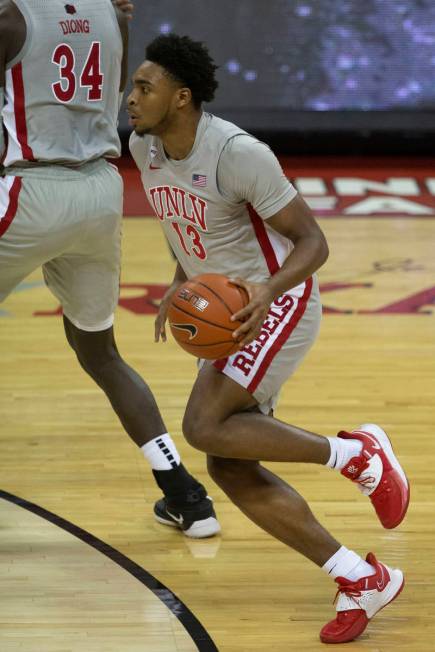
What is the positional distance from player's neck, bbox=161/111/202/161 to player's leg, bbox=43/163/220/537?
427mm

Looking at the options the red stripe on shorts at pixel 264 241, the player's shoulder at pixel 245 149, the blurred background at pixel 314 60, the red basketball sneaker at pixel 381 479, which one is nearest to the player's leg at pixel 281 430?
the red basketball sneaker at pixel 381 479

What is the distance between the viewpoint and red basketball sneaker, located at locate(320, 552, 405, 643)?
11.3 feet

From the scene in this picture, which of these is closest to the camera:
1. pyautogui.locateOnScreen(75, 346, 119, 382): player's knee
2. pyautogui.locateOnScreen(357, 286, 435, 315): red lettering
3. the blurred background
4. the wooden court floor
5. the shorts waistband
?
the wooden court floor

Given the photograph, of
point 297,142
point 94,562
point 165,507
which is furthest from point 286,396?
point 297,142

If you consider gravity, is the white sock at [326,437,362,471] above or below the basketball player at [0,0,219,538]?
below

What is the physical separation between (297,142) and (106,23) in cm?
743

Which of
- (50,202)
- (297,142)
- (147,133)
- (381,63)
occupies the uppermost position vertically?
(147,133)

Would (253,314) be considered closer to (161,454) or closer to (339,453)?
(339,453)


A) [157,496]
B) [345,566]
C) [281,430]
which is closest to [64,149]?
[281,430]

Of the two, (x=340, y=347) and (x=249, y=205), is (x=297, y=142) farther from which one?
(x=249, y=205)

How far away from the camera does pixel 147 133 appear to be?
3.65 metres

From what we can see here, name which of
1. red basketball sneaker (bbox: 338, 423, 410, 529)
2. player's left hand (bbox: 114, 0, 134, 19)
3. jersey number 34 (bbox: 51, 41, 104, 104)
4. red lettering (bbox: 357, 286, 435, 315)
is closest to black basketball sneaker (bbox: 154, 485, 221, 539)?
red basketball sneaker (bbox: 338, 423, 410, 529)

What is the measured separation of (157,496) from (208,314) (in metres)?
1.42

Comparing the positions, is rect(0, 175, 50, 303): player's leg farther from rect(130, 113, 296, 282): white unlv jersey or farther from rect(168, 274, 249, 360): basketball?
rect(168, 274, 249, 360): basketball
